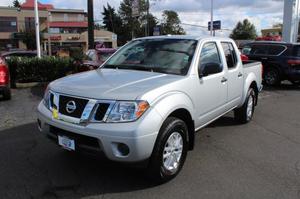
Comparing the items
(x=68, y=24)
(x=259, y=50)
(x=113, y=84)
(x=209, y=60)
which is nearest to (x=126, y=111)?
(x=113, y=84)

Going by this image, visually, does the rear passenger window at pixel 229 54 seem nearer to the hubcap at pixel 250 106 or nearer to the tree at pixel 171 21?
the hubcap at pixel 250 106

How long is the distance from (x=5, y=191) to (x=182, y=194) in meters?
1.99

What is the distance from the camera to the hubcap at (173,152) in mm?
4180

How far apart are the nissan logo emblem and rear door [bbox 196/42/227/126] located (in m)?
1.73

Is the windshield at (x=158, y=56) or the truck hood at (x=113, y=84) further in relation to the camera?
the windshield at (x=158, y=56)

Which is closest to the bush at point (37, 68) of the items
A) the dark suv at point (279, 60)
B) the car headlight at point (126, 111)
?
the dark suv at point (279, 60)

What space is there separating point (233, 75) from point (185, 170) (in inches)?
88.6

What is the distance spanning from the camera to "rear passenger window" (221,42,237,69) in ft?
20.4

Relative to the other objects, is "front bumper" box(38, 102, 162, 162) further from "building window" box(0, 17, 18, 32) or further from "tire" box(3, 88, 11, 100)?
"building window" box(0, 17, 18, 32)

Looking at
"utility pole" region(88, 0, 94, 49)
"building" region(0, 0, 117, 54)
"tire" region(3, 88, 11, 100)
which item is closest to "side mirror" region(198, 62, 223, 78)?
"tire" region(3, 88, 11, 100)

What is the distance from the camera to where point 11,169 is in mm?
4629

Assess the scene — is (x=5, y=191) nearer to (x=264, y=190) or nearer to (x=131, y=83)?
(x=131, y=83)

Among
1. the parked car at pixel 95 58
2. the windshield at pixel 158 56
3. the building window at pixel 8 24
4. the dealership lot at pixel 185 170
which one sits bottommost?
the dealership lot at pixel 185 170

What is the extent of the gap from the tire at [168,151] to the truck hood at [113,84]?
0.51m
